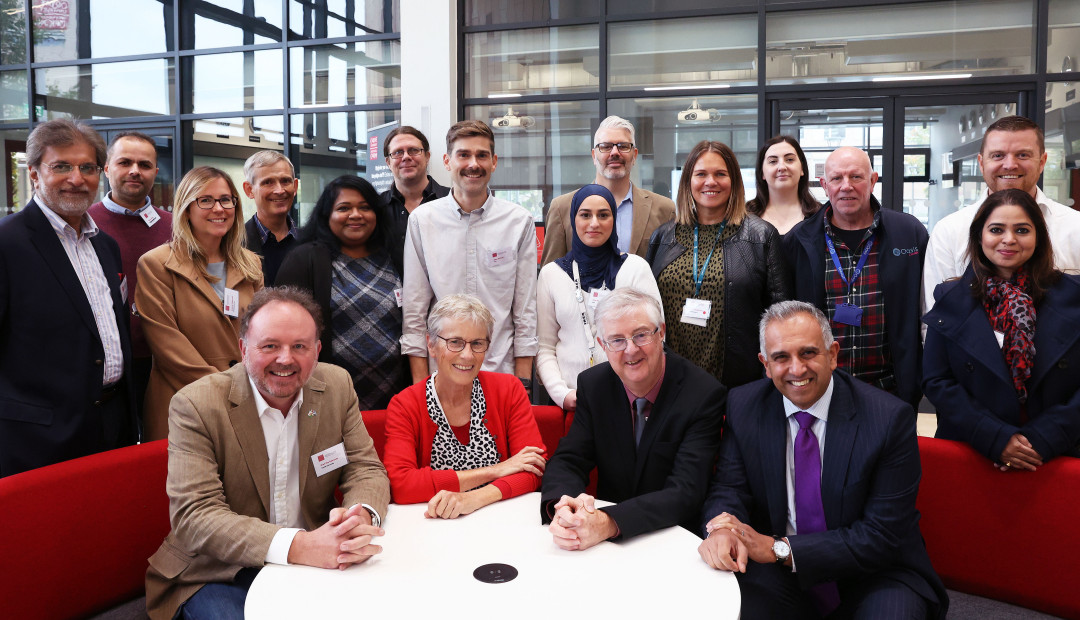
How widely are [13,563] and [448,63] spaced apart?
5.71 meters

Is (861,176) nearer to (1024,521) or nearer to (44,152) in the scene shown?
(1024,521)

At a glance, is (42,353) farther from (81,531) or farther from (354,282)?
(354,282)

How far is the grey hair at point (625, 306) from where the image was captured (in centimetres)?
242

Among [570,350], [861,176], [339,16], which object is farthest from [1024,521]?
[339,16]

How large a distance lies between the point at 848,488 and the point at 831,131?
475 cm

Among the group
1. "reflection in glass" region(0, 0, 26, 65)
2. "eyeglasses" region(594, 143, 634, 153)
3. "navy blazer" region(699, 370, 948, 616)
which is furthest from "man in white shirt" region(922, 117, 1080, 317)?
"reflection in glass" region(0, 0, 26, 65)

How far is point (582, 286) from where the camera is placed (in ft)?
10.4

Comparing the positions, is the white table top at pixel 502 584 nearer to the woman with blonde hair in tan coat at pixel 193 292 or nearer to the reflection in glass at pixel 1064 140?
the woman with blonde hair in tan coat at pixel 193 292

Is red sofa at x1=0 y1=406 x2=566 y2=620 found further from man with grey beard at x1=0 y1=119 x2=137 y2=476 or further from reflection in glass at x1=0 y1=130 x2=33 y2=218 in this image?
reflection in glass at x1=0 y1=130 x2=33 y2=218

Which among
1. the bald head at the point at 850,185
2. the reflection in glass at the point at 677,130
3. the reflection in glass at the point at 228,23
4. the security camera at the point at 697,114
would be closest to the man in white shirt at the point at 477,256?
the bald head at the point at 850,185

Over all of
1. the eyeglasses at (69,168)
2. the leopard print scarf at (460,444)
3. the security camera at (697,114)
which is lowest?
the leopard print scarf at (460,444)

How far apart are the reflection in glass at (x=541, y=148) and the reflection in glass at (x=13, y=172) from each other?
596cm

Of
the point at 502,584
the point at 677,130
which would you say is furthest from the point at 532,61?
the point at 502,584

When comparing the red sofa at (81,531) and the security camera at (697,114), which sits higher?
the security camera at (697,114)
